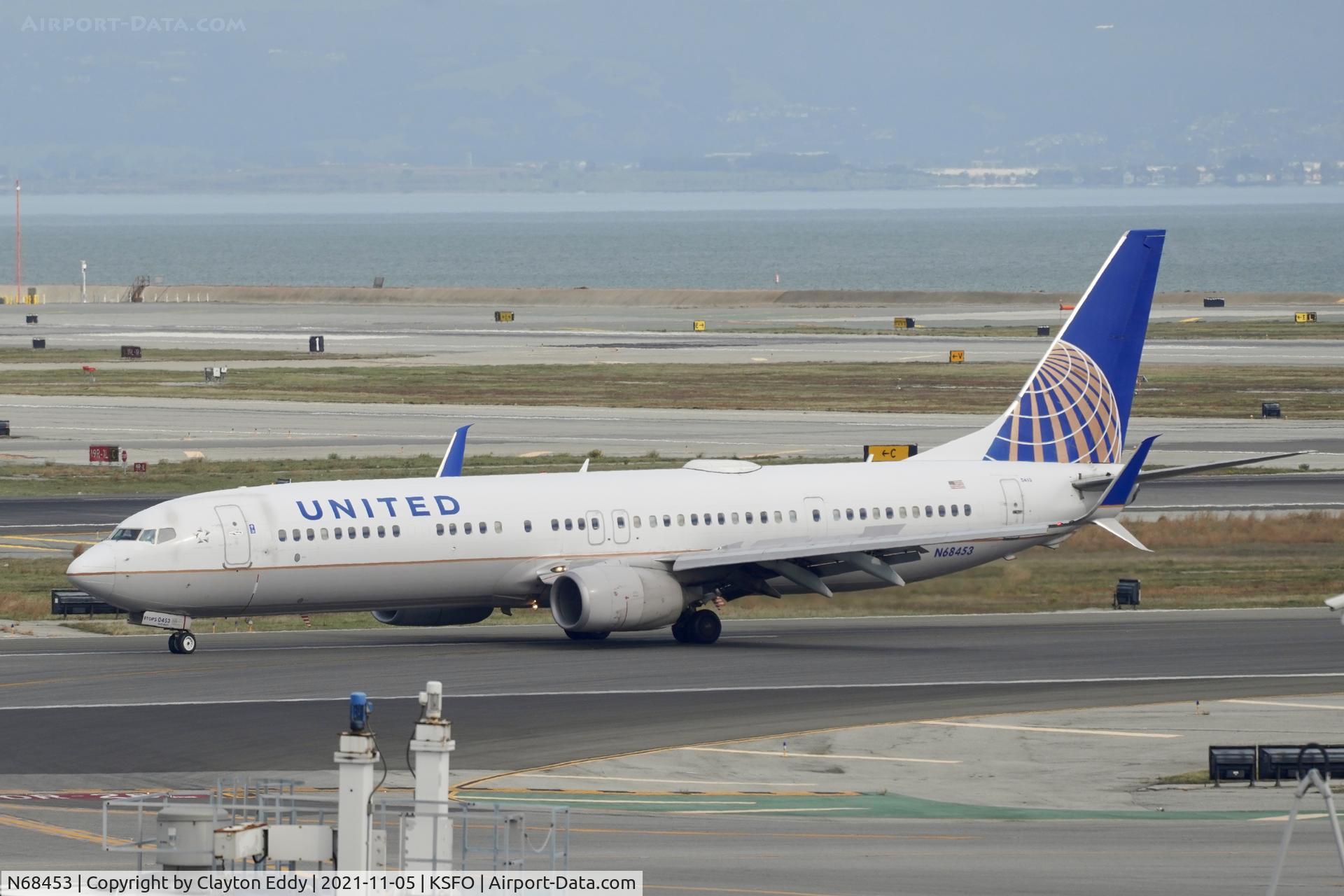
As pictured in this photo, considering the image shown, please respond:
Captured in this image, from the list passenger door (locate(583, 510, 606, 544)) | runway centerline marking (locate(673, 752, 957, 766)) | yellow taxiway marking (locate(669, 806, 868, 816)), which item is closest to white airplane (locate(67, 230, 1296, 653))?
passenger door (locate(583, 510, 606, 544))

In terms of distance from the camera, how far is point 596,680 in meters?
45.3

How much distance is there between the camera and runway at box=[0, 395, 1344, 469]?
299ft

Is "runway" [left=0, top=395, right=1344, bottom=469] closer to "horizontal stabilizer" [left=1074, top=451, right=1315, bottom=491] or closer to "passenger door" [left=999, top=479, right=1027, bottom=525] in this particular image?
"horizontal stabilizer" [left=1074, top=451, right=1315, bottom=491]

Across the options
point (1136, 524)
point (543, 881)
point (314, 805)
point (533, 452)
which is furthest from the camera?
point (533, 452)

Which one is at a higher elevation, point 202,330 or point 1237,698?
point 202,330

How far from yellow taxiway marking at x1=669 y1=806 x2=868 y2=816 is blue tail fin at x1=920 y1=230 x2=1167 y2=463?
25.4m

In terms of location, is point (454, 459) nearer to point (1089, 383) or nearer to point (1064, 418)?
point (1064, 418)

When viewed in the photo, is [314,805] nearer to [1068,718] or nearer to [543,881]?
[543,881]

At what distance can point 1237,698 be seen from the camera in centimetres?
4284

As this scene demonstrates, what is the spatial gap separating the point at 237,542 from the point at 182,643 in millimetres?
3071

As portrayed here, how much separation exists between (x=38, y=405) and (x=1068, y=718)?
8509 centimetres

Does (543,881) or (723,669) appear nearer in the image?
(543,881)

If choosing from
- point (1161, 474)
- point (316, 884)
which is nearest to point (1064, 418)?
point (1161, 474)

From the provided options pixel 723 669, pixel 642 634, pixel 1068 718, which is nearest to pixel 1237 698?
pixel 1068 718
